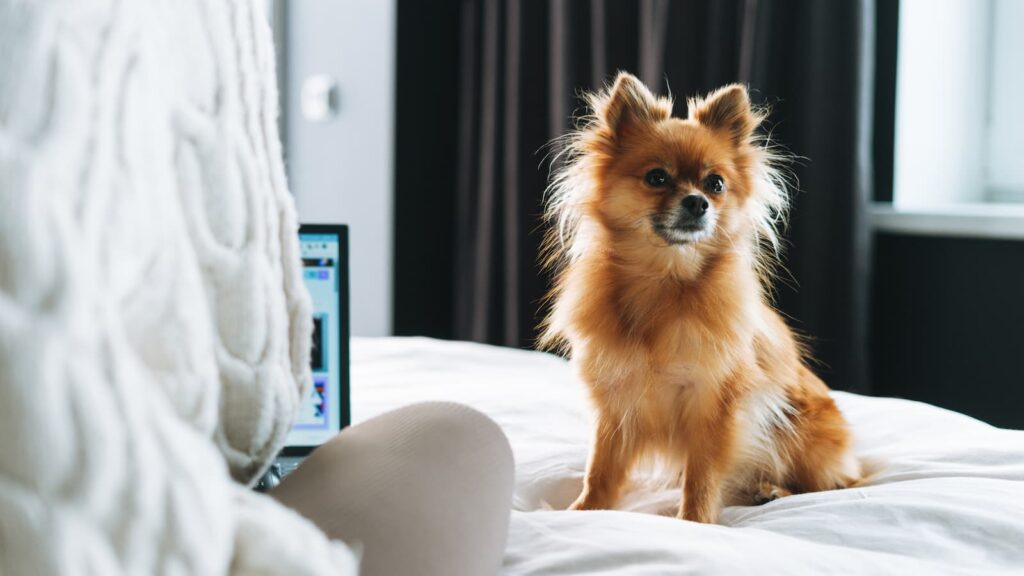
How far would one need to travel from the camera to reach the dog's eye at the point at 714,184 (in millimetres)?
1394

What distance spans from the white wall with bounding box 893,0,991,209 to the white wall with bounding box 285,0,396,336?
1.89 m

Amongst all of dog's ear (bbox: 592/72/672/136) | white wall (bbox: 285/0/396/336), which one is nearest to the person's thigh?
dog's ear (bbox: 592/72/672/136)

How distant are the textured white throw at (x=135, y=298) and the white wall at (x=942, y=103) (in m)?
2.45

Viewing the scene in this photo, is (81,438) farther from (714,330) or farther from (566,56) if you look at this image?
(566,56)

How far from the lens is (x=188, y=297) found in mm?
347

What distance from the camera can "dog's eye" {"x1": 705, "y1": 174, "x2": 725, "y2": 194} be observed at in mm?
1394

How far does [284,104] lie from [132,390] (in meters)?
3.87

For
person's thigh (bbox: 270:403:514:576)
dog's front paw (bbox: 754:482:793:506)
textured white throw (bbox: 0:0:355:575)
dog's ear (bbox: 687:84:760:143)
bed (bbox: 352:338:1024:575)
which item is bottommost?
dog's front paw (bbox: 754:482:793:506)

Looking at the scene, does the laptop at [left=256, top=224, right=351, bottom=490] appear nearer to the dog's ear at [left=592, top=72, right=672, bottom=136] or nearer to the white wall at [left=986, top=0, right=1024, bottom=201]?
the dog's ear at [left=592, top=72, right=672, bottom=136]

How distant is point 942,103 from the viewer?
257 cm

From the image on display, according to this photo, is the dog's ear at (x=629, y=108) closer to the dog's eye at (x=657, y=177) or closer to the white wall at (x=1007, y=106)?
the dog's eye at (x=657, y=177)

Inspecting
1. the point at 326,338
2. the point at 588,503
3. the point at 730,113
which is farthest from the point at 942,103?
the point at 326,338

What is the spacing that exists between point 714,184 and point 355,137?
253cm

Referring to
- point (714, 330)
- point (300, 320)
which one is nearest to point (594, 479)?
point (714, 330)
